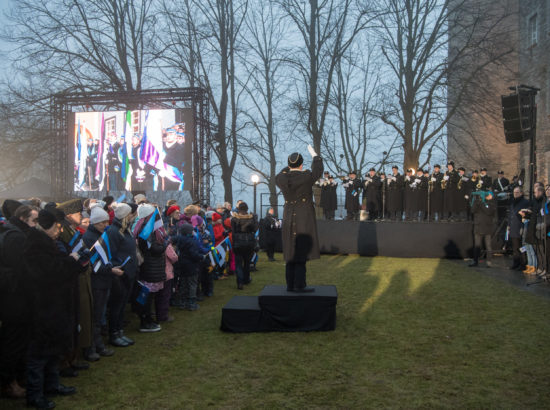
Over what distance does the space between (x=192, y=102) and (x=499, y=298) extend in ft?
49.0

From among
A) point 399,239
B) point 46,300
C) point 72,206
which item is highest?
point 72,206

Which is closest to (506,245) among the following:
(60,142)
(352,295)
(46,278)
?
(352,295)

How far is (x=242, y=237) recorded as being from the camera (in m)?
10.3

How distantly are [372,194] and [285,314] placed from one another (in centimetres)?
1242

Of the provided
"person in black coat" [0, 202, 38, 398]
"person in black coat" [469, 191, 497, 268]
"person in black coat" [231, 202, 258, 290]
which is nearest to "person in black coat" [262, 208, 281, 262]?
"person in black coat" [231, 202, 258, 290]

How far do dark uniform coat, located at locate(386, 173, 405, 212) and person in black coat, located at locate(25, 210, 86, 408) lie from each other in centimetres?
1513

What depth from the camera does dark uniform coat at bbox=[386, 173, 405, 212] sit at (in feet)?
59.1

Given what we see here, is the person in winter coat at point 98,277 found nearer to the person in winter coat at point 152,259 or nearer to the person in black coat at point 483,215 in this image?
the person in winter coat at point 152,259

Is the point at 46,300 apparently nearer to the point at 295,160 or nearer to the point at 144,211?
the point at 144,211

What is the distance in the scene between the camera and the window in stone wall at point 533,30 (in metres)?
20.7

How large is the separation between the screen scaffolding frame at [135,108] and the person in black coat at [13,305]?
51.1 feet

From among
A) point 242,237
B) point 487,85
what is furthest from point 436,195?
point 242,237

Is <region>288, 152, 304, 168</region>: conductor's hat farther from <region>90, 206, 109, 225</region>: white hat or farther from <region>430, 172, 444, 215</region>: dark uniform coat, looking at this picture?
<region>430, 172, 444, 215</region>: dark uniform coat

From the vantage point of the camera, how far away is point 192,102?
2005 cm
